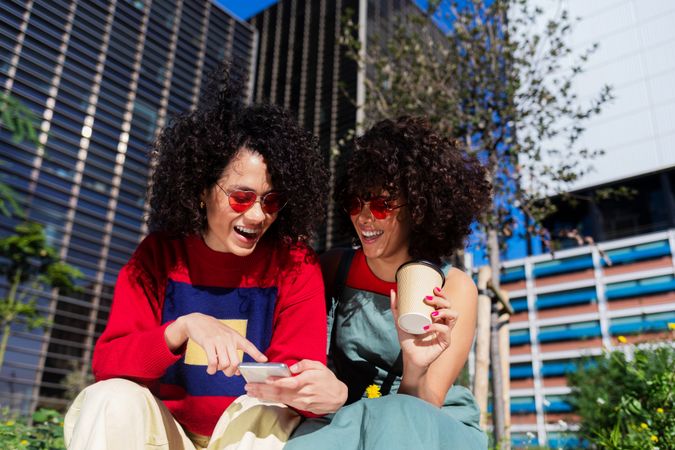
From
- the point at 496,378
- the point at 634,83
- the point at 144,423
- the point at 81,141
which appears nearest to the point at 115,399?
the point at 144,423

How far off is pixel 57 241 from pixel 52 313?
4314 millimetres

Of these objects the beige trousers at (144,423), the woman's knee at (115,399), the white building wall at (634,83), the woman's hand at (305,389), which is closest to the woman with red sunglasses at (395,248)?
the woman's hand at (305,389)

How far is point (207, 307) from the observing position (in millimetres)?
1934

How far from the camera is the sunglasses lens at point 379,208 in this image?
2197mm

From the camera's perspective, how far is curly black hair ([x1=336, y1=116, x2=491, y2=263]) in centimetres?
221

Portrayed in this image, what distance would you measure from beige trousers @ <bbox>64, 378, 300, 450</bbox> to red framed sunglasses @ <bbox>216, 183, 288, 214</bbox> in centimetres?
67

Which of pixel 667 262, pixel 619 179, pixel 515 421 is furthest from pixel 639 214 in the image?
pixel 515 421

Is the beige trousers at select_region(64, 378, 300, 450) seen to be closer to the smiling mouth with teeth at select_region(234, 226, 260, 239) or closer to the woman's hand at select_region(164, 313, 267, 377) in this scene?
the woman's hand at select_region(164, 313, 267, 377)

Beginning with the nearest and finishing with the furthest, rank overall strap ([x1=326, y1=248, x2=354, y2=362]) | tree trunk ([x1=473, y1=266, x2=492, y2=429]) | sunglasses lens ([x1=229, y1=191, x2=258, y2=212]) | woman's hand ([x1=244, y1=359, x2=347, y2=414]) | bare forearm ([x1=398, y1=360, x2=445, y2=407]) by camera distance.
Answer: woman's hand ([x1=244, y1=359, x2=347, y2=414]) → bare forearm ([x1=398, y1=360, x2=445, y2=407]) → sunglasses lens ([x1=229, y1=191, x2=258, y2=212]) → overall strap ([x1=326, y1=248, x2=354, y2=362]) → tree trunk ([x1=473, y1=266, x2=492, y2=429])

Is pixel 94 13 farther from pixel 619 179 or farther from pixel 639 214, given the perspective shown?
pixel 639 214

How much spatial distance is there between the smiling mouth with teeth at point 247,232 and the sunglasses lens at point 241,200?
0.23 ft

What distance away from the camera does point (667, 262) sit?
47.9 m

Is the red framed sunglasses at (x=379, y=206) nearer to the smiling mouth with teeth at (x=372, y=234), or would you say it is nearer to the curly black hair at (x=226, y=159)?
the smiling mouth with teeth at (x=372, y=234)

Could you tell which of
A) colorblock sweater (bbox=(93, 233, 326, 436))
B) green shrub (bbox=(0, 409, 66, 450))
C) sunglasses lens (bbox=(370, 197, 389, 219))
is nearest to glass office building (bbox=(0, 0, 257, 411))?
green shrub (bbox=(0, 409, 66, 450))
